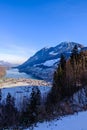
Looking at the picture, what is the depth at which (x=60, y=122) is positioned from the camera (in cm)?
1695

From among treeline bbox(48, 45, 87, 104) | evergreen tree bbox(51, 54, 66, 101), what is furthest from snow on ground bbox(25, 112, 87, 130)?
evergreen tree bbox(51, 54, 66, 101)

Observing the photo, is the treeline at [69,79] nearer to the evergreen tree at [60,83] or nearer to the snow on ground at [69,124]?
the evergreen tree at [60,83]

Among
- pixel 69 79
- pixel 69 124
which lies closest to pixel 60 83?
pixel 69 79

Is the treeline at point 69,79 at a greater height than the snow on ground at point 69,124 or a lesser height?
greater

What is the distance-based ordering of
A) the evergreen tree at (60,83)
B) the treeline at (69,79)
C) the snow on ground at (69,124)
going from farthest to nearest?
the evergreen tree at (60,83) < the treeline at (69,79) < the snow on ground at (69,124)

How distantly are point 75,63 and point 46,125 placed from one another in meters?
56.6

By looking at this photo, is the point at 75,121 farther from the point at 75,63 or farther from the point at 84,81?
the point at 75,63

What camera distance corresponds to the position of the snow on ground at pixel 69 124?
15227 mm

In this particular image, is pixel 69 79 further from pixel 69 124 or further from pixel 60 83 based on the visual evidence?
pixel 69 124

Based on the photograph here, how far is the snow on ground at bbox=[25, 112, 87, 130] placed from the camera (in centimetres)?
1523

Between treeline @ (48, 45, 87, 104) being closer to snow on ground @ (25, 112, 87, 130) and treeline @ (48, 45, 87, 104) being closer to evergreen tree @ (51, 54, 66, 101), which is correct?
evergreen tree @ (51, 54, 66, 101)

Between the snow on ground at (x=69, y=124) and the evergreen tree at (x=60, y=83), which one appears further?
the evergreen tree at (x=60, y=83)

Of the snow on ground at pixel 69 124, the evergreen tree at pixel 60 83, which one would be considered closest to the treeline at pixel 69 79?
the evergreen tree at pixel 60 83

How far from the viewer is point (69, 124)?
52.7 ft
